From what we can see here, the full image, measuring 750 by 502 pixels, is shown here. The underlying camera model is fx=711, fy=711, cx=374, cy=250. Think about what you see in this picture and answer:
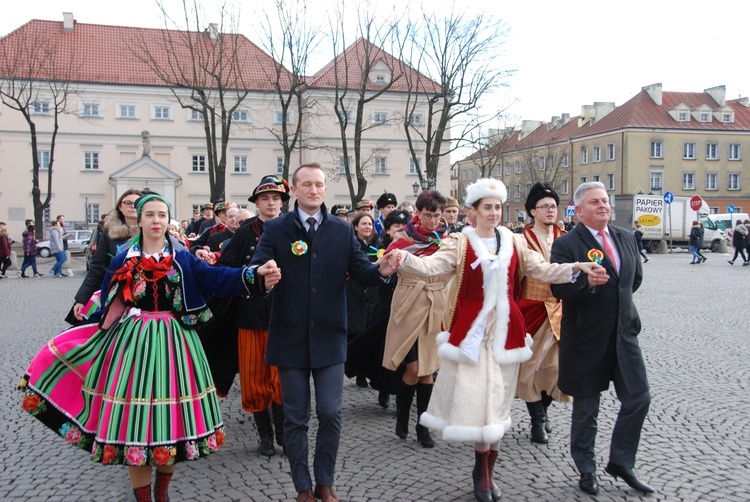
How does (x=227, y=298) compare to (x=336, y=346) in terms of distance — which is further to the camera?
(x=227, y=298)

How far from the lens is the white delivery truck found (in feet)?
138

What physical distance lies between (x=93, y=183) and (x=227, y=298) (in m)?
49.1

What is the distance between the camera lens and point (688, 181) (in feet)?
221

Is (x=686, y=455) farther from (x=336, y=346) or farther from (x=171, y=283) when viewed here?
(x=171, y=283)

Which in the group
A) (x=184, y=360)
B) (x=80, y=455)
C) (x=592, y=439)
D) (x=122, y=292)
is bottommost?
(x=80, y=455)

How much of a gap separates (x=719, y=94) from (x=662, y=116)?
8.29 m

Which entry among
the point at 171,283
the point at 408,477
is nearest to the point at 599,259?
the point at 408,477

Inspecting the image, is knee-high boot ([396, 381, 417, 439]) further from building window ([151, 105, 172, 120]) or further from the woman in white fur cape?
building window ([151, 105, 172, 120])

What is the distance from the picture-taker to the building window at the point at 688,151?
6675cm

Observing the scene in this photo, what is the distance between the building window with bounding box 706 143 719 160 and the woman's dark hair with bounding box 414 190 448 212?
69.4 m

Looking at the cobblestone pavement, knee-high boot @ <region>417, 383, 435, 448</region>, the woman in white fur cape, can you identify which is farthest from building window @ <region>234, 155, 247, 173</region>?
the woman in white fur cape

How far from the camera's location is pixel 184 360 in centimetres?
412

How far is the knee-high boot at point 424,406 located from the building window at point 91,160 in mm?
49670

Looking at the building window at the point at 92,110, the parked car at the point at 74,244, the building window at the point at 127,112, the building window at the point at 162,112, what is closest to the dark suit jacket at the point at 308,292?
the parked car at the point at 74,244
